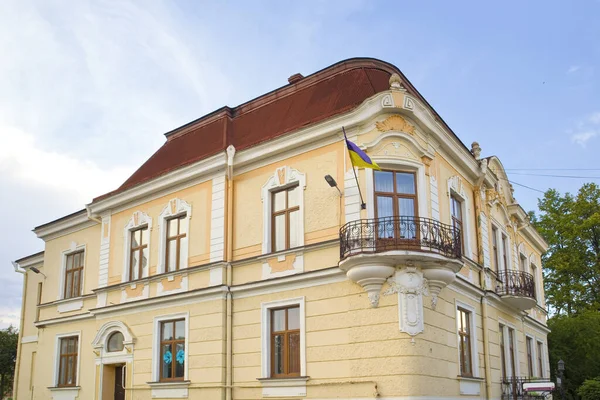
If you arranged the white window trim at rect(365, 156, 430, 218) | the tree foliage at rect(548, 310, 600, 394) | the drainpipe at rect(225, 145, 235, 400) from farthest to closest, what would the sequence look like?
the tree foliage at rect(548, 310, 600, 394) < the drainpipe at rect(225, 145, 235, 400) < the white window trim at rect(365, 156, 430, 218)

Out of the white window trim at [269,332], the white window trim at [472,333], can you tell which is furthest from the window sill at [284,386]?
the white window trim at [472,333]

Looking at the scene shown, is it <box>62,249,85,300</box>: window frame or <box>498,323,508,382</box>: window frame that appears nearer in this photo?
<box>498,323,508,382</box>: window frame

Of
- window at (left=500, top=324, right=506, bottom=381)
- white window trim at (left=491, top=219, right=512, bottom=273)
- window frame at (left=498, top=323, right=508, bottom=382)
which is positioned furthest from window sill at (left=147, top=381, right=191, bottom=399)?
white window trim at (left=491, top=219, right=512, bottom=273)

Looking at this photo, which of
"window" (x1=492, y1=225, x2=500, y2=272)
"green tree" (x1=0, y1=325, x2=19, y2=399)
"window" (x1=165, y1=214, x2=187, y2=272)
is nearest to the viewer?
"window" (x1=165, y1=214, x2=187, y2=272)

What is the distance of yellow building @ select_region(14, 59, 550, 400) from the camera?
15539 mm

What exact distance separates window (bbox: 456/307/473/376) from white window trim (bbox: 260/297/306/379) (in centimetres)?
416

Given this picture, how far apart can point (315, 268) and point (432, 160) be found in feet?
13.9

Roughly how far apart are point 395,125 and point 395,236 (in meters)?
3.01

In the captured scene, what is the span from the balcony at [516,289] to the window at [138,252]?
11.4m

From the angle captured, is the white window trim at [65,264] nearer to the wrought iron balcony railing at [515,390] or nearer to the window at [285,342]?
the window at [285,342]

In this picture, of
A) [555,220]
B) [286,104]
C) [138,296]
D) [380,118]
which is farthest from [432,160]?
[555,220]

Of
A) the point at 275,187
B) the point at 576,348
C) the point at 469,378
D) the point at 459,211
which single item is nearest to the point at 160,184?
the point at 275,187

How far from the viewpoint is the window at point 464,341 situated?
1750cm

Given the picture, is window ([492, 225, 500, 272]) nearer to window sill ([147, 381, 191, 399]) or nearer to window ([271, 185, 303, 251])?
window ([271, 185, 303, 251])
